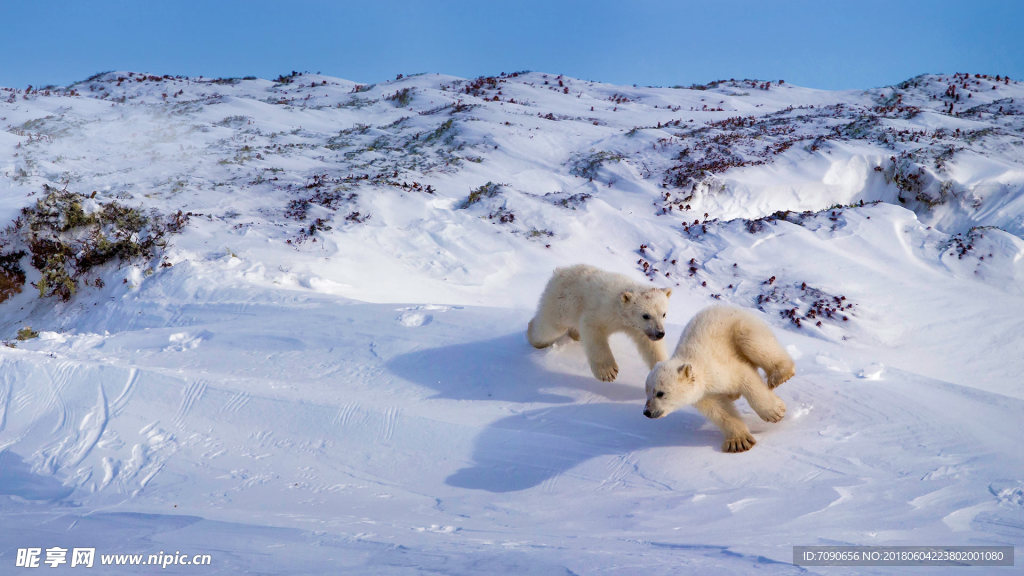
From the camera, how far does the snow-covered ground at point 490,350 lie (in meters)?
3.23

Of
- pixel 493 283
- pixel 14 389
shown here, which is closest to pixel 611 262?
pixel 493 283

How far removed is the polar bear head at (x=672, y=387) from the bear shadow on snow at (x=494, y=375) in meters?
0.87

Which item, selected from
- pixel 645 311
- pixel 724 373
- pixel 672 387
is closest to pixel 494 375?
pixel 645 311

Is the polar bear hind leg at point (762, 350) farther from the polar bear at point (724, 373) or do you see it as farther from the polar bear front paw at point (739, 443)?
the polar bear front paw at point (739, 443)

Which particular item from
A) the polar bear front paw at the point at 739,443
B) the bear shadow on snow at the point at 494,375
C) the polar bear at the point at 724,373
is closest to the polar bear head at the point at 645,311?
the polar bear at the point at 724,373

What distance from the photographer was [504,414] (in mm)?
4648

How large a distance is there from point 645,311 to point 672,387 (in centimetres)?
102

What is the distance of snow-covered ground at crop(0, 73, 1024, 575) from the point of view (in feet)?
10.6

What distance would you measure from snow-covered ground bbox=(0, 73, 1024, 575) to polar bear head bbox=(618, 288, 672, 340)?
0.55m

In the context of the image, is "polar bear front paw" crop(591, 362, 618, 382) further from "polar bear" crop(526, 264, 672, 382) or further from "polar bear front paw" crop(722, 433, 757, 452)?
"polar bear front paw" crop(722, 433, 757, 452)

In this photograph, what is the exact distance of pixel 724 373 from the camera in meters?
3.93

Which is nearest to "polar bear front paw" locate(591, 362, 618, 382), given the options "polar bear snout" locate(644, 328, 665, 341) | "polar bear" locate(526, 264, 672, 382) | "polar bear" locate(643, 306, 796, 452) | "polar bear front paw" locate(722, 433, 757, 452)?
"polar bear" locate(526, 264, 672, 382)

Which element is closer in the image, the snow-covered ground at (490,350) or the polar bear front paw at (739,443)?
the snow-covered ground at (490,350)

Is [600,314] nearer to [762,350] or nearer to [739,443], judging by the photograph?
[762,350]
